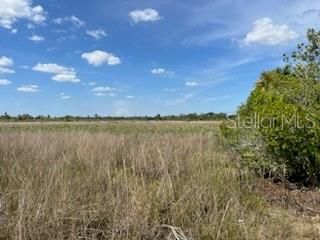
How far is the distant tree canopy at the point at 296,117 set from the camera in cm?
823

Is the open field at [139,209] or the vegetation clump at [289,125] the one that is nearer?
the open field at [139,209]

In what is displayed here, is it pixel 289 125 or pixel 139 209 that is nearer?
pixel 139 209

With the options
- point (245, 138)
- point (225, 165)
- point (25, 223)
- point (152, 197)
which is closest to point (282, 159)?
point (245, 138)

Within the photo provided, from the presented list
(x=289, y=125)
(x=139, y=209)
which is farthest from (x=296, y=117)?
(x=139, y=209)

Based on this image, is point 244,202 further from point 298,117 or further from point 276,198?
point 298,117

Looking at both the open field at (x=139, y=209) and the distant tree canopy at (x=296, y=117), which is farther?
the distant tree canopy at (x=296, y=117)

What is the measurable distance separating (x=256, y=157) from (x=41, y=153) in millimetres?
4606

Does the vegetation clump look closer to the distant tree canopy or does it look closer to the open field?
the distant tree canopy

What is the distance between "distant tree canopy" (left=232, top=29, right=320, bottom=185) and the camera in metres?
8.23

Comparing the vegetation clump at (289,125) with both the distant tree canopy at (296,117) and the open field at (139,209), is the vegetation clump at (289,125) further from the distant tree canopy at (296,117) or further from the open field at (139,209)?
the open field at (139,209)

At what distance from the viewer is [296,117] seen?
8266 mm

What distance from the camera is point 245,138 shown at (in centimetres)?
999

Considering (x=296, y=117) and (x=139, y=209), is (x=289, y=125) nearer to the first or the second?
(x=296, y=117)

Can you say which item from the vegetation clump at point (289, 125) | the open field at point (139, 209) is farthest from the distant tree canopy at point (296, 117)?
the open field at point (139, 209)
